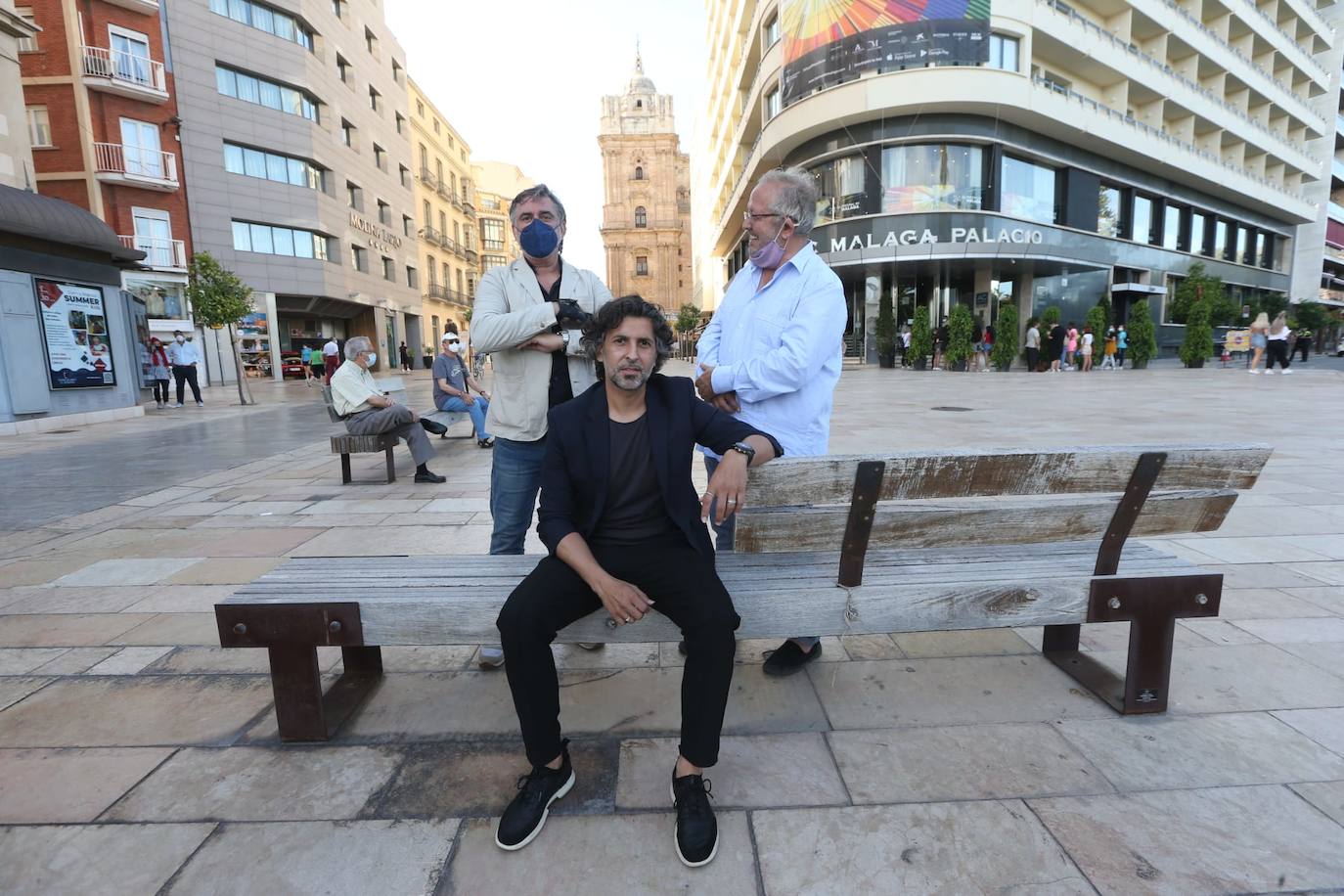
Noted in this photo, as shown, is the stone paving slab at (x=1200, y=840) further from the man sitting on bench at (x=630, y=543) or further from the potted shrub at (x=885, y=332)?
the potted shrub at (x=885, y=332)

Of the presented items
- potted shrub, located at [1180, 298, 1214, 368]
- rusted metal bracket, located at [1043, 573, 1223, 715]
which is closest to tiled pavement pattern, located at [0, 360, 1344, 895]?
rusted metal bracket, located at [1043, 573, 1223, 715]

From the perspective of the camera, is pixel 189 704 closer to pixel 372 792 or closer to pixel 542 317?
pixel 372 792

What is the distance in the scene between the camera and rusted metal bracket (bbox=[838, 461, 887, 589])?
2156 mm

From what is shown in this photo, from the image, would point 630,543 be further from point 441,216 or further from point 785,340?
point 441,216

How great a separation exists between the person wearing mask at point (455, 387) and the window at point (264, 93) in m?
27.7

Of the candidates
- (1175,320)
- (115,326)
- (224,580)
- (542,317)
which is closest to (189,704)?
(224,580)

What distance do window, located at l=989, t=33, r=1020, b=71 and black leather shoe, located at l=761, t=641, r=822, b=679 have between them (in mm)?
28394

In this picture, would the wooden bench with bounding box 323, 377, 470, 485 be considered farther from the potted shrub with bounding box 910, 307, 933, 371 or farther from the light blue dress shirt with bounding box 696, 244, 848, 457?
the potted shrub with bounding box 910, 307, 933, 371

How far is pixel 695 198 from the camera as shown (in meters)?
72.2

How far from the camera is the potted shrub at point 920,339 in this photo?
992 inches

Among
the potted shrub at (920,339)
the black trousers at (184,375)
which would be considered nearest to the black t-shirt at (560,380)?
the black trousers at (184,375)

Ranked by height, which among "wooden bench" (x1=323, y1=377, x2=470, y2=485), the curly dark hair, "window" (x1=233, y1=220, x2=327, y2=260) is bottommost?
"wooden bench" (x1=323, y1=377, x2=470, y2=485)

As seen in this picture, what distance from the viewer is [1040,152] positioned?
2672 cm

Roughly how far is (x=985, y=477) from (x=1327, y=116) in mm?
64272
